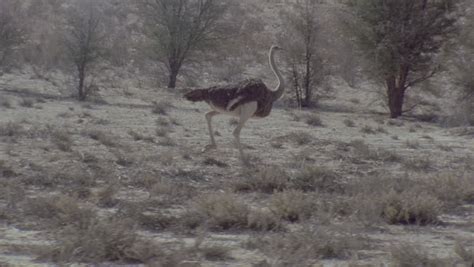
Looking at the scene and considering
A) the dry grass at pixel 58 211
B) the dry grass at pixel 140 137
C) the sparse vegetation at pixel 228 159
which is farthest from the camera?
the dry grass at pixel 140 137

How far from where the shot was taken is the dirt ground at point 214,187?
9.33 meters

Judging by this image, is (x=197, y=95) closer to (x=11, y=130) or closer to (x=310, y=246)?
(x=11, y=130)

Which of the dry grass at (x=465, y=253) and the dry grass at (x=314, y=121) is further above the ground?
the dry grass at (x=314, y=121)

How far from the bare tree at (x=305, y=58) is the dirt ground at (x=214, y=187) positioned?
8998 millimetres

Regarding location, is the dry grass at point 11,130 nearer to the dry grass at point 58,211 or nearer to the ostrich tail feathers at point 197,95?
the ostrich tail feathers at point 197,95

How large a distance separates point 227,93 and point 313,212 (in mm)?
5526

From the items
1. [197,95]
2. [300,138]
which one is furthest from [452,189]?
[300,138]

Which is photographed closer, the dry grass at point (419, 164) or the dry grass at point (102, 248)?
the dry grass at point (102, 248)

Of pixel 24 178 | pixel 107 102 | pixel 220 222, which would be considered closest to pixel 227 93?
pixel 24 178

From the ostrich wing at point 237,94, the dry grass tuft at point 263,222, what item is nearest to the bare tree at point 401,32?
the ostrich wing at point 237,94

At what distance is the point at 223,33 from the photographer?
131 ft

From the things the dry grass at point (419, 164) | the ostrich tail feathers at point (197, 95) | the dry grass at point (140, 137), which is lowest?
the dry grass at point (419, 164)

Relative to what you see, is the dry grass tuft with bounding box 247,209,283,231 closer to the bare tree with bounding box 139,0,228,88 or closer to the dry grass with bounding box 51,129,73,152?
the dry grass with bounding box 51,129,73,152

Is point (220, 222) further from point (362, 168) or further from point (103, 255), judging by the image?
point (362, 168)
